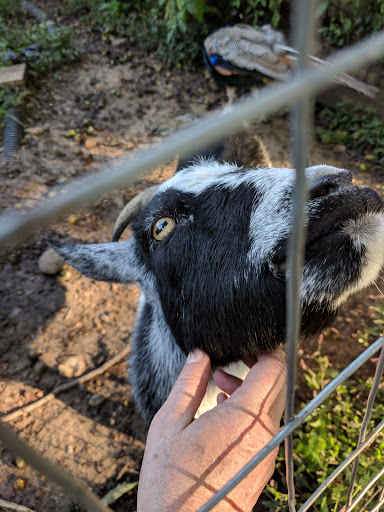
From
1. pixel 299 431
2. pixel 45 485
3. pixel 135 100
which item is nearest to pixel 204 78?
pixel 135 100

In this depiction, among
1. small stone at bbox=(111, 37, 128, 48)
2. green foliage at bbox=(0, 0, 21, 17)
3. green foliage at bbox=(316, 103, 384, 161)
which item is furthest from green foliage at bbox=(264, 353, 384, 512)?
green foliage at bbox=(0, 0, 21, 17)

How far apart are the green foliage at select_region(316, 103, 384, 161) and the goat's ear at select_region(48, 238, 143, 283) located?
12.6ft

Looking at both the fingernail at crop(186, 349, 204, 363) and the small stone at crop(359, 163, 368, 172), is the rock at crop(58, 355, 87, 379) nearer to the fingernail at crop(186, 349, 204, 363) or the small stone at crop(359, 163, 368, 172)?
the fingernail at crop(186, 349, 204, 363)

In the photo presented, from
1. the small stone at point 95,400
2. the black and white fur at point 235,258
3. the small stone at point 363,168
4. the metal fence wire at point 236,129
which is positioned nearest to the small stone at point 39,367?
the small stone at point 95,400

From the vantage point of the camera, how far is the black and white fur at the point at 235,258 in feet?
4.13

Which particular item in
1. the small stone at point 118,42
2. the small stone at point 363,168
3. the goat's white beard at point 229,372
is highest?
the small stone at point 118,42

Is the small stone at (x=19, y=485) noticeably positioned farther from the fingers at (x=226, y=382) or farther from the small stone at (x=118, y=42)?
the small stone at (x=118, y=42)

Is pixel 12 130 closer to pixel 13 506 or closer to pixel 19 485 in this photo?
pixel 19 485

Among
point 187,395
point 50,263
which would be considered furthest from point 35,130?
point 187,395

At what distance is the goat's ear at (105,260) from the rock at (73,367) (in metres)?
1.41

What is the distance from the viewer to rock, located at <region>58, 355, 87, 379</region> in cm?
331

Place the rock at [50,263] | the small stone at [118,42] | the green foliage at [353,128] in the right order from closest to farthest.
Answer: the rock at [50,263] → the green foliage at [353,128] → the small stone at [118,42]

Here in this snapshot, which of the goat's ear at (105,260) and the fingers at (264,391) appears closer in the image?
the fingers at (264,391)

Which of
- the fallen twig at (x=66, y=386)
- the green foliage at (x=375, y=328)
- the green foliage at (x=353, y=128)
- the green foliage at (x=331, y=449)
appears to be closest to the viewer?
the green foliage at (x=331, y=449)
